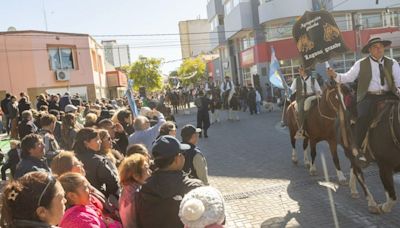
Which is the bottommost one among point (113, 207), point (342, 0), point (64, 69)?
point (113, 207)

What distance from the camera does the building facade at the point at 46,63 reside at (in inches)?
1236

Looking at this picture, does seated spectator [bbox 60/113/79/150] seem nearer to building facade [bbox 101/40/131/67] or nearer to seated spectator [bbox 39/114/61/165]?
seated spectator [bbox 39/114/61/165]

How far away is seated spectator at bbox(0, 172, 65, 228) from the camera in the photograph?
246cm

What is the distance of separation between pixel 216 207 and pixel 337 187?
572 centimetres

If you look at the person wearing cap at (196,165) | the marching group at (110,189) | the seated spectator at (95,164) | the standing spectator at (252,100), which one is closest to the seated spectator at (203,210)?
the marching group at (110,189)

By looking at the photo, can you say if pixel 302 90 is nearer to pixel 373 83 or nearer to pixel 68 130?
pixel 373 83

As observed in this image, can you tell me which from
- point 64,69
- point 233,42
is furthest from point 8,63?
point 233,42

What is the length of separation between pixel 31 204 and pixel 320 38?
7.17 metres

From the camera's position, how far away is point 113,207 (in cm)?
418

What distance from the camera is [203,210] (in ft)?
9.01

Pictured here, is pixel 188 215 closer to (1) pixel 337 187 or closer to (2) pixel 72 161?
(2) pixel 72 161

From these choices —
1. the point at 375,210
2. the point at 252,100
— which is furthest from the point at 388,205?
the point at 252,100

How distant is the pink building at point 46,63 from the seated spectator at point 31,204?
103 ft

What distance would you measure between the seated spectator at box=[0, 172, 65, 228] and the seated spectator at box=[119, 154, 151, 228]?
1.27 metres
